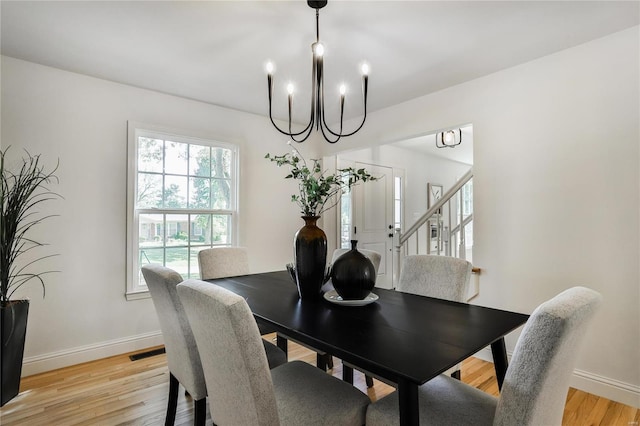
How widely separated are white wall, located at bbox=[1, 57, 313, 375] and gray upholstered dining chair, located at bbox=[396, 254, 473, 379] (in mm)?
2437

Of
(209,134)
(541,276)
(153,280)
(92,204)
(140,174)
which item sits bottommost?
(541,276)

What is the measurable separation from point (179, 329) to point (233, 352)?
589mm

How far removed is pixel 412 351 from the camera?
106 cm

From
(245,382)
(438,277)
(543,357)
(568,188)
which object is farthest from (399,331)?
(568,188)

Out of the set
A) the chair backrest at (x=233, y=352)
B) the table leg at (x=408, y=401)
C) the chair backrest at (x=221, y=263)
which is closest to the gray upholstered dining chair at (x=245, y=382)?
the chair backrest at (x=233, y=352)

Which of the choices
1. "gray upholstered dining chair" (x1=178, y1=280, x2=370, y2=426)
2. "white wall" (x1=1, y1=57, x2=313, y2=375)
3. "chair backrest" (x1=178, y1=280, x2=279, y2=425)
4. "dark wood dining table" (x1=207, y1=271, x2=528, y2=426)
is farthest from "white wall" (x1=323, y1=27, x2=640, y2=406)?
"white wall" (x1=1, y1=57, x2=313, y2=375)

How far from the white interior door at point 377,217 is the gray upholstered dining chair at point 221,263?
7.28 ft

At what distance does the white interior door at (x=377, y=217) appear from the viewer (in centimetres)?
469

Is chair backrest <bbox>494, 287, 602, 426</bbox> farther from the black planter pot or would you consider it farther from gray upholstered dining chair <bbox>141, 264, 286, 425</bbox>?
the black planter pot

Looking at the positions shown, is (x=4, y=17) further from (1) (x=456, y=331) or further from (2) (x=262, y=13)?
(1) (x=456, y=331)

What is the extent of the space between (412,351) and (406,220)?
4549mm

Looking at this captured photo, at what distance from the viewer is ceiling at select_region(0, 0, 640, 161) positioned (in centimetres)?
185

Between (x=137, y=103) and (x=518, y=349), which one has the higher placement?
(x=137, y=103)

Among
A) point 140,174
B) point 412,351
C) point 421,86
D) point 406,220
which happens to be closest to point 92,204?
point 140,174
